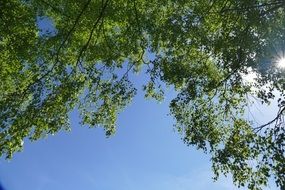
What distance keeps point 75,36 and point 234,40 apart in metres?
10.1

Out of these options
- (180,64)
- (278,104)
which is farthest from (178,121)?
(278,104)

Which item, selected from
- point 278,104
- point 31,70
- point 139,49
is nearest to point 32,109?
point 31,70

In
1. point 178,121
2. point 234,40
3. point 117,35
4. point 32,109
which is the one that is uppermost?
point 117,35

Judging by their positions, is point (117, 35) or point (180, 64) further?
point (117, 35)

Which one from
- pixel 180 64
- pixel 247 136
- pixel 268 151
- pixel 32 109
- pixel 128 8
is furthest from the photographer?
pixel 128 8

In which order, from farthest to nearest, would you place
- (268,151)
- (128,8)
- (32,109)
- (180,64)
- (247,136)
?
(128,8) → (180,64) → (32,109) → (247,136) → (268,151)

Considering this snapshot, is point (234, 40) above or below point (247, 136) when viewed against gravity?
above

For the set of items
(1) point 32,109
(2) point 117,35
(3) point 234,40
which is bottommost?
(1) point 32,109

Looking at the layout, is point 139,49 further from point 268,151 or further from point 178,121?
point 268,151

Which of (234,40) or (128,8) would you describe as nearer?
(234,40)

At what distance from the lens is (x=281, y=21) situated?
2048 cm

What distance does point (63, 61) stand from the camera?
25094 mm

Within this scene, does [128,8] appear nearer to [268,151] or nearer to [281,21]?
[281,21]

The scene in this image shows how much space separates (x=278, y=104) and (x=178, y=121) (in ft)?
21.7
